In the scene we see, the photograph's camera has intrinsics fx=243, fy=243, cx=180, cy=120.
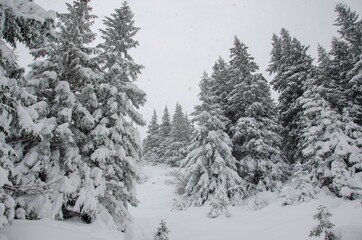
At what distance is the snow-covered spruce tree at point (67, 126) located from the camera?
9.44 metres

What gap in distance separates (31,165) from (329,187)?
1580 cm

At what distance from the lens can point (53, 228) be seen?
292 inches

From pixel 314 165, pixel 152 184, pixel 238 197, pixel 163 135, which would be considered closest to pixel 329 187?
pixel 314 165

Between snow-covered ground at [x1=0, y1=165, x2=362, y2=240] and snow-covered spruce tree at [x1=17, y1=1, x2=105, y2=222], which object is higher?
snow-covered spruce tree at [x1=17, y1=1, x2=105, y2=222]

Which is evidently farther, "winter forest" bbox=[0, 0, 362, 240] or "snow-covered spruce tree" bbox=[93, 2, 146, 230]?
"snow-covered spruce tree" bbox=[93, 2, 146, 230]

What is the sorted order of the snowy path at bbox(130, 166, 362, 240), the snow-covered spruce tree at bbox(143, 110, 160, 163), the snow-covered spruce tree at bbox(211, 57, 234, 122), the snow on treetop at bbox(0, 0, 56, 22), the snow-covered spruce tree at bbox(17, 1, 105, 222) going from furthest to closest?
the snow-covered spruce tree at bbox(143, 110, 160, 163) → the snow-covered spruce tree at bbox(211, 57, 234, 122) → the snowy path at bbox(130, 166, 362, 240) → the snow-covered spruce tree at bbox(17, 1, 105, 222) → the snow on treetop at bbox(0, 0, 56, 22)

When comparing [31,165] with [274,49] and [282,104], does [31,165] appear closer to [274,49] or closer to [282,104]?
[282,104]

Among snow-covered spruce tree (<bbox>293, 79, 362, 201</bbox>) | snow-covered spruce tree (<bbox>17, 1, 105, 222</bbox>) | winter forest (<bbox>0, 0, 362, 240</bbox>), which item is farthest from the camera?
snow-covered spruce tree (<bbox>293, 79, 362, 201</bbox>)

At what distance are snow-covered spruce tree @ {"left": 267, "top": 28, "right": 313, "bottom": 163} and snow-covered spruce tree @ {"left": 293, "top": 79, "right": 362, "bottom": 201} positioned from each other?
3106 mm

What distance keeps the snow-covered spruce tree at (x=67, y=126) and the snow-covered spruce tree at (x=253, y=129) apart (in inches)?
473

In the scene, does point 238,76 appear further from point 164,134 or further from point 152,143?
point 152,143

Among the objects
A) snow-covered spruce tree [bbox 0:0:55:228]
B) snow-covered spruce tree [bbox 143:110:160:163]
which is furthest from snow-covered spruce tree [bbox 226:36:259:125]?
snow-covered spruce tree [bbox 143:110:160:163]

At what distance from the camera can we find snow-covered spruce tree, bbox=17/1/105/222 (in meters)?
9.44

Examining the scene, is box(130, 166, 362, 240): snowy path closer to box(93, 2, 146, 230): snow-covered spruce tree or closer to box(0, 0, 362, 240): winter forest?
box(0, 0, 362, 240): winter forest
